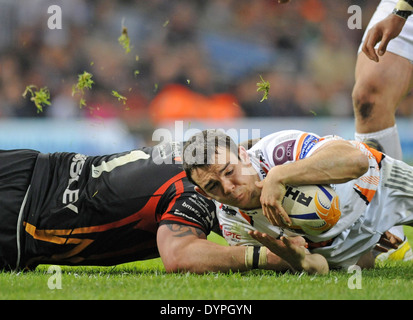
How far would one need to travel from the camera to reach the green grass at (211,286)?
9.98 feet

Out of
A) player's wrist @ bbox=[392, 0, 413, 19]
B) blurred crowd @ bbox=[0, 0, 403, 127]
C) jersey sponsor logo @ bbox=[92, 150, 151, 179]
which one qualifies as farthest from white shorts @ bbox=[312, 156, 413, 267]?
blurred crowd @ bbox=[0, 0, 403, 127]

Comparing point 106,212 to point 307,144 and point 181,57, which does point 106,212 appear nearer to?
point 307,144

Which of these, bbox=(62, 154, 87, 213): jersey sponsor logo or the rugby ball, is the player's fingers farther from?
bbox=(62, 154, 87, 213): jersey sponsor logo

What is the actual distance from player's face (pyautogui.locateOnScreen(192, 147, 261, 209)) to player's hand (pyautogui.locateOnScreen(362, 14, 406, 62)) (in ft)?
4.62

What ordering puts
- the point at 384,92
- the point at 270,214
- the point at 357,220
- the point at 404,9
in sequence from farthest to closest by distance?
the point at 384,92
the point at 404,9
the point at 357,220
the point at 270,214

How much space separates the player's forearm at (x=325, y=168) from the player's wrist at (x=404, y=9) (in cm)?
140

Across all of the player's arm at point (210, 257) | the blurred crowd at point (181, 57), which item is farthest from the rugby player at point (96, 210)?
the blurred crowd at point (181, 57)

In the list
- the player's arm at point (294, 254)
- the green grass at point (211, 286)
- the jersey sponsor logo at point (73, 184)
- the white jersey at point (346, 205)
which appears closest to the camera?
the green grass at point (211, 286)

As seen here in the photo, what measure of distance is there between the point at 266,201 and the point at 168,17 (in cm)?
854

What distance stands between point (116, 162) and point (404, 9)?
217cm

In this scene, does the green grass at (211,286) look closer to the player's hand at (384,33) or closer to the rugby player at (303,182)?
the rugby player at (303,182)

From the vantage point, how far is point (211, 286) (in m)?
3.31

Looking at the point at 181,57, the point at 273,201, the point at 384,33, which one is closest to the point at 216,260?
the point at 273,201

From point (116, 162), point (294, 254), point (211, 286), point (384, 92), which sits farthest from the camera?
point (384, 92)
